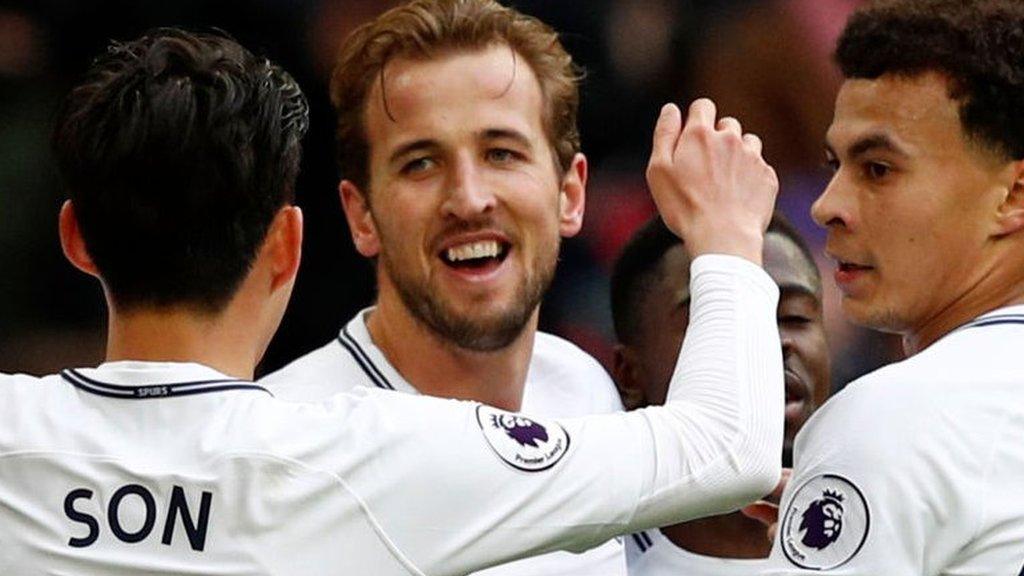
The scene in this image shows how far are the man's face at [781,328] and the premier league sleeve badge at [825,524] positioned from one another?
1547mm

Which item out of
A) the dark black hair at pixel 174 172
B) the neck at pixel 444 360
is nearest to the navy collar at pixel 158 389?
the dark black hair at pixel 174 172

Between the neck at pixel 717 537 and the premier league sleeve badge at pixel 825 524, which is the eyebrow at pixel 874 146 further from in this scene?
the neck at pixel 717 537

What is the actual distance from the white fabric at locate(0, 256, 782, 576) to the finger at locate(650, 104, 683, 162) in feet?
1.56

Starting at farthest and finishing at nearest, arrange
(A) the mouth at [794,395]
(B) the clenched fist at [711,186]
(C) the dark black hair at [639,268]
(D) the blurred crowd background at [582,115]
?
(D) the blurred crowd background at [582,115]
(C) the dark black hair at [639,268]
(A) the mouth at [794,395]
(B) the clenched fist at [711,186]

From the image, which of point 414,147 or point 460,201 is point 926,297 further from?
point 414,147

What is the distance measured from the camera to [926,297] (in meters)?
3.47

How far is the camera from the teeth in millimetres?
4246

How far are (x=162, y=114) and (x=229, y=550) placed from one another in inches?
26.0

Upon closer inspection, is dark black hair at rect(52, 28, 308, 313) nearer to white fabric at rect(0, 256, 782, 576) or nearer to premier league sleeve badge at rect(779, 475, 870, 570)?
white fabric at rect(0, 256, 782, 576)

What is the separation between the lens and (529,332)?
4.41 meters

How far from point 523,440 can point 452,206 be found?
130 centimetres

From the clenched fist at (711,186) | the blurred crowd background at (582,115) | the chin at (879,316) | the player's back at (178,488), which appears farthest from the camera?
the blurred crowd background at (582,115)

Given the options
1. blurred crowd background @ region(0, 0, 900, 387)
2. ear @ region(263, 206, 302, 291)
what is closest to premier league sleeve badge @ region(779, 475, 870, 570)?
ear @ region(263, 206, 302, 291)

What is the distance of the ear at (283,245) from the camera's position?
306 centimetres
